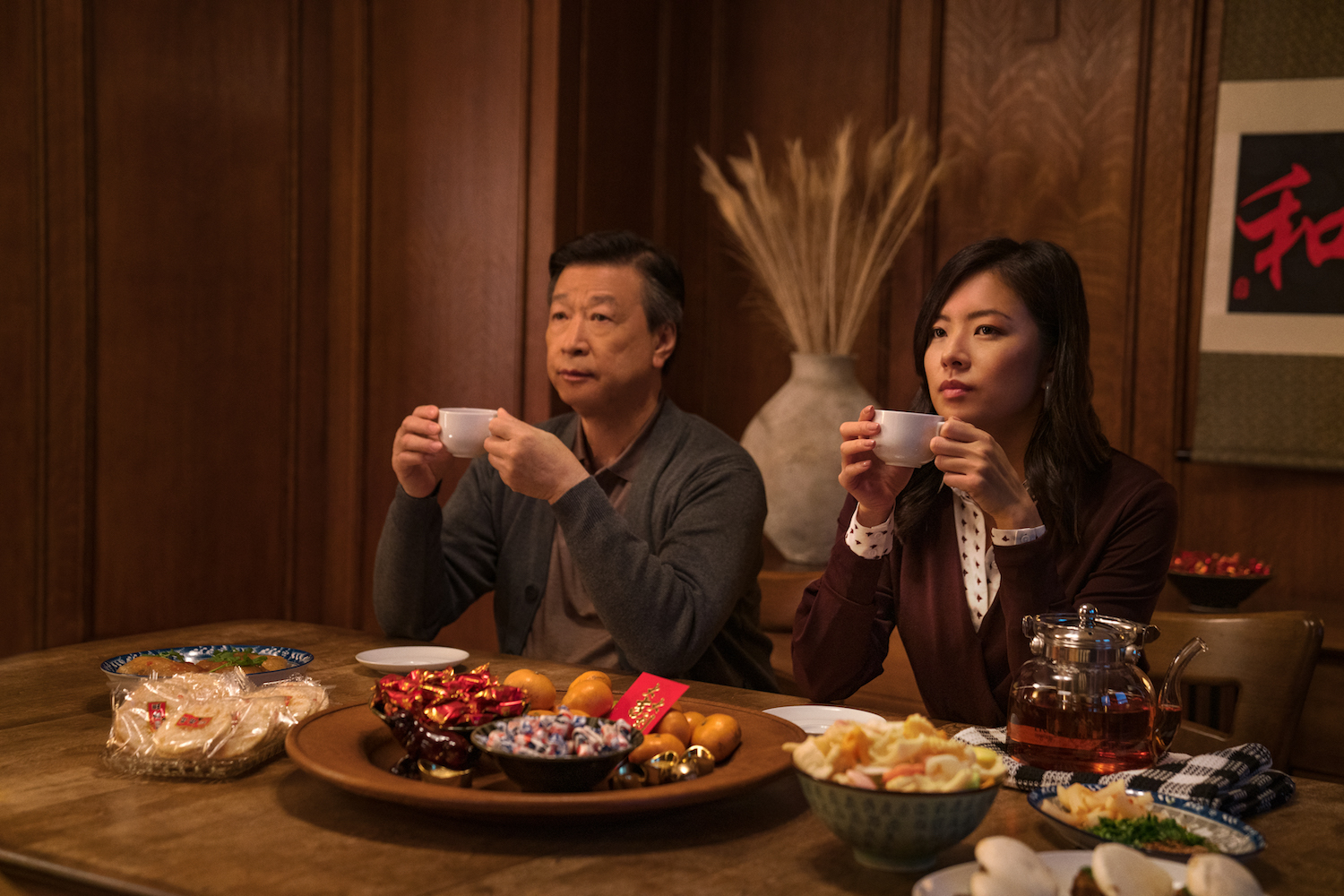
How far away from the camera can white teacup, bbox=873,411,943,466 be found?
1427 mm

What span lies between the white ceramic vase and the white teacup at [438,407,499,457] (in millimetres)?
1298

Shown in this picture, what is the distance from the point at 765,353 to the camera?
3631 mm

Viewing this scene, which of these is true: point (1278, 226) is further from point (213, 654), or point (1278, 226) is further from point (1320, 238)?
point (213, 654)

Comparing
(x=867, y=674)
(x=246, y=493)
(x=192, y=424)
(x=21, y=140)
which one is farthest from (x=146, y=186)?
(x=867, y=674)

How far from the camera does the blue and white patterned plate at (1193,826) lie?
3.04ft

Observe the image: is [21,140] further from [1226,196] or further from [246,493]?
[1226,196]

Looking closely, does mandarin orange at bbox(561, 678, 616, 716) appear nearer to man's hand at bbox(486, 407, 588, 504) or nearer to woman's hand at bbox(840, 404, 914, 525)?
woman's hand at bbox(840, 404, 914, 525)

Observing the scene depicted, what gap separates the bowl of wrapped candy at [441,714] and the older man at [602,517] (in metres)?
0.59

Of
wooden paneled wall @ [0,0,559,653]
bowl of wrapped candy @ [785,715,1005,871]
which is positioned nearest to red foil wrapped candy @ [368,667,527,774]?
bowl of wrapped candy @ [785,715,1005,871]

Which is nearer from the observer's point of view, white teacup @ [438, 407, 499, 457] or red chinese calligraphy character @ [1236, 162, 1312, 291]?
white teacup @ [438, 407, 499, 457]

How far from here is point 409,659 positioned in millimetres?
1634

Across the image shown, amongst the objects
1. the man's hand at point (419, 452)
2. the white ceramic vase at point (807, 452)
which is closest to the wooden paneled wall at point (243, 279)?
the white ceramic vase at point (807, 452)

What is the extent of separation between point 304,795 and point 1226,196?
263 centimetres

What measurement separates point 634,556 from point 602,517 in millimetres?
72
